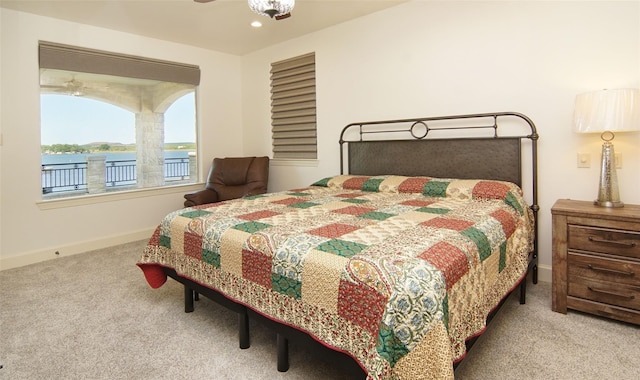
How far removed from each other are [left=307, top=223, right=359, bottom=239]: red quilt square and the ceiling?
2433 millimetres

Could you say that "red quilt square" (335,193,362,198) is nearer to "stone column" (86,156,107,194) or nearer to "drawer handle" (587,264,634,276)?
"drawer handle" (587,264,634,276)

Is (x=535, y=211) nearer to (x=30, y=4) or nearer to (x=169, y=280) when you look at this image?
(x=169, y=280)

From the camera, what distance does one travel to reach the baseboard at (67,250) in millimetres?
3319

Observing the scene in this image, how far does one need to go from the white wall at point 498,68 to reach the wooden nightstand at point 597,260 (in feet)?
1.68

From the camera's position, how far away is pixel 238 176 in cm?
446

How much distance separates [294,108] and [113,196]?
93.9 inches

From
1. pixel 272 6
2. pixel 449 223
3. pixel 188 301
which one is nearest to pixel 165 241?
pixel 188 301

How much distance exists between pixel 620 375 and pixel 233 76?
16.5 feet

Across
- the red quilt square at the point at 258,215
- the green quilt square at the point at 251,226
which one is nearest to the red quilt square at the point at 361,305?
the green quilt square at the point at 251,226

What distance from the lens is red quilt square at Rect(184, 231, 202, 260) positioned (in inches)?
79.4

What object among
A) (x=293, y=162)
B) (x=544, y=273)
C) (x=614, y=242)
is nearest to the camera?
(x=614, y=242)

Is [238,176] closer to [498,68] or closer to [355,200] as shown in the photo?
[355,200]

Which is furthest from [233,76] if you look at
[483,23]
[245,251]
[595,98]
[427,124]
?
[595,98]

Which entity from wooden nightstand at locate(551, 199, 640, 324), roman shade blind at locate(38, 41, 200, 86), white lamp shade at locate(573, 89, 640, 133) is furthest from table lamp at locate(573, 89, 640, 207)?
roman shade blind at locate(38, 41, 200, 86)
